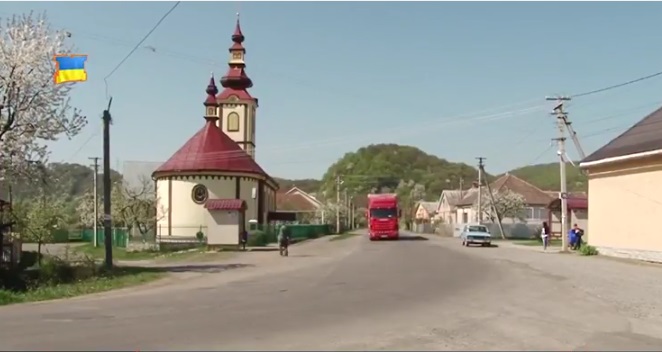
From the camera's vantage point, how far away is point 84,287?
2070 centimetres

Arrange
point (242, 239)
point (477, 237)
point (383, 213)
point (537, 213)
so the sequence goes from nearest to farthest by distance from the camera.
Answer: point (242, 239) < point (477, 237) < point (383, 213) < point (537, 213)

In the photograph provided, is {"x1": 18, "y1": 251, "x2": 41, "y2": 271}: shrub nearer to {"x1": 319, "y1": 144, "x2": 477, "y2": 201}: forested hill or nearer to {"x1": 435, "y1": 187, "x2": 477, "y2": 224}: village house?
{"x1": 435, "y1": 187, "x2": 477, "y2": 224}: village house

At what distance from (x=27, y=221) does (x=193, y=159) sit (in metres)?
30.8

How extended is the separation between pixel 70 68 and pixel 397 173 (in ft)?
436

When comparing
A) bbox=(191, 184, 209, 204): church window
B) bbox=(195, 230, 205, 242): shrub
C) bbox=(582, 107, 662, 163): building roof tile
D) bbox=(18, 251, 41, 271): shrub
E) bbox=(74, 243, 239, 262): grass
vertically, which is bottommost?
bbox=(74, 243, 239, 262): grass

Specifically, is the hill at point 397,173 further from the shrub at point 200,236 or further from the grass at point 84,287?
the grass at point 84,287

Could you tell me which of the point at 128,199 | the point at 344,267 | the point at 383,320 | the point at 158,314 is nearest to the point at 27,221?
the point at 344,267

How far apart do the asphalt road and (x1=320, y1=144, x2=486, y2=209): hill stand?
107m

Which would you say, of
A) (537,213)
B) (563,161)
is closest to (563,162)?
(563,161)

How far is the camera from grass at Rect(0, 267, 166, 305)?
59.9 feet

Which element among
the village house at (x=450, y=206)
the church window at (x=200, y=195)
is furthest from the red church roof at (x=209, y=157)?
the village house at (x=450, y=206)

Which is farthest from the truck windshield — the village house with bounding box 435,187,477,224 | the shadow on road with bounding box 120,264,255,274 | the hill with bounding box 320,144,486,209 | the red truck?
the hill with bounding box 320,144,486,209

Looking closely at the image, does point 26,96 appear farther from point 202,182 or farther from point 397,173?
point 397,173

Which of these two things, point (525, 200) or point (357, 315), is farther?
point (525, 200)
